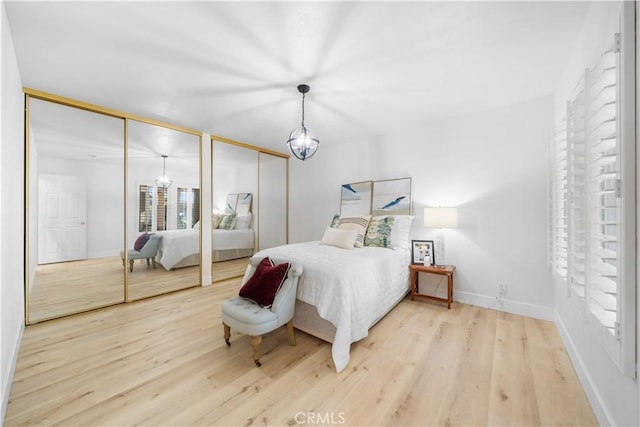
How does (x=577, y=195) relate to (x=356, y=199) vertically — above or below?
below

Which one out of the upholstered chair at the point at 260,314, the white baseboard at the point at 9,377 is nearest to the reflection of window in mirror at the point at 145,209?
the white baseboard at the point at 9,377

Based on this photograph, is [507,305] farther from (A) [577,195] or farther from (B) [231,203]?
(B) [231,203]

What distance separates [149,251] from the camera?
346 centimetres

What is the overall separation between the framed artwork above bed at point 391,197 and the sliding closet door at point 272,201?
199cm

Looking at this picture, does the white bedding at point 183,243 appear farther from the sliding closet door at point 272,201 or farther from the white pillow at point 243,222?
the sliding closet door at point 272,201

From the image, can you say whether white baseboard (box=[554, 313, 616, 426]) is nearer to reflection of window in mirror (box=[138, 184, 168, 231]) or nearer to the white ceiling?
the white ceiling

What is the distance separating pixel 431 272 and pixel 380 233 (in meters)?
0.76

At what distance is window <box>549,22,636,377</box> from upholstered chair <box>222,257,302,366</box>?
1864 millimetres

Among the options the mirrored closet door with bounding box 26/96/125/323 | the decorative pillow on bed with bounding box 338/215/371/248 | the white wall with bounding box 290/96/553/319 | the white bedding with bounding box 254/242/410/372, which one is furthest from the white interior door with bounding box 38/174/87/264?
the white wall with bounding box 290/96/553/319

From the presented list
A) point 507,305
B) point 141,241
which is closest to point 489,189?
point 507,305

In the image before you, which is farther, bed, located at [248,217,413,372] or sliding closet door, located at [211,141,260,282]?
sliding closet door, located at [211,141,260,282]

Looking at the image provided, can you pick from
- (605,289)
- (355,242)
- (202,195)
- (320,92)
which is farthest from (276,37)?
(202,195)

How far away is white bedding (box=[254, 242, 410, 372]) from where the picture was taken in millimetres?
2012

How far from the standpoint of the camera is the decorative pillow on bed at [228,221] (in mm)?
4141
